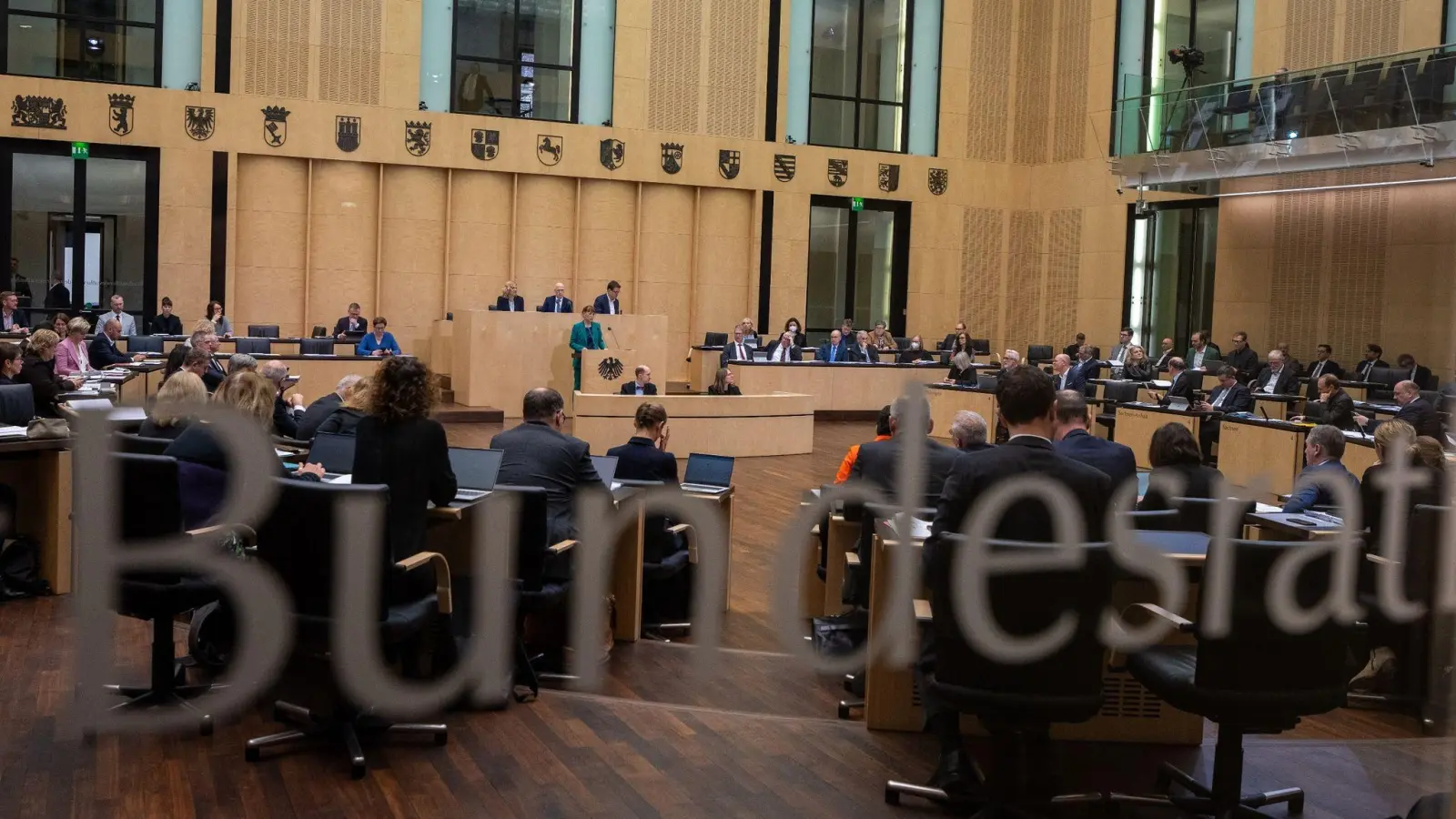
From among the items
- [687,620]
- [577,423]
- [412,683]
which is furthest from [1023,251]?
[412,683]

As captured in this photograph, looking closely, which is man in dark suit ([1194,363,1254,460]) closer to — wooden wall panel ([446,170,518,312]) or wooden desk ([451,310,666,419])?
wooden desk ([451,310,666,419])

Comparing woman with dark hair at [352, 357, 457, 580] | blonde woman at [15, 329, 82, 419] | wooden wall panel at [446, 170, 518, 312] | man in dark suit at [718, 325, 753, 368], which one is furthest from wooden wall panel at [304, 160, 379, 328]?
woman with dark hair at [352, 357, 457, 580]

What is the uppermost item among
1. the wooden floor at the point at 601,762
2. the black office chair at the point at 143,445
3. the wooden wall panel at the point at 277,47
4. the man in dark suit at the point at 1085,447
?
the wooden wall panel at the point at 277,47

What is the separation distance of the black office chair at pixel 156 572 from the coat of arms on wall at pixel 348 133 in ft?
42.7

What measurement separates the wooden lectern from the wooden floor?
9.11 meters

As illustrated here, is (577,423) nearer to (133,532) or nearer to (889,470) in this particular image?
(889,470)

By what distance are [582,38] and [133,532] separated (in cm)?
1460

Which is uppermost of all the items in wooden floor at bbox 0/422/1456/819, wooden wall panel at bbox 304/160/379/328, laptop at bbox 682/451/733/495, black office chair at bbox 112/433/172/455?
wooden wall panel at bbox 304/160/379/328

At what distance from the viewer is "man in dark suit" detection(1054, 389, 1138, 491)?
5480mm

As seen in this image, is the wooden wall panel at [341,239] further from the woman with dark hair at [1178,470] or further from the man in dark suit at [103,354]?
the woman with dark hair at [1178,470]

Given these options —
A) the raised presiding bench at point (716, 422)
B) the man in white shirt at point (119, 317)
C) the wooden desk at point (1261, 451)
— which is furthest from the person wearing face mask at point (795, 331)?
the man in white shirt at point (119, 317)

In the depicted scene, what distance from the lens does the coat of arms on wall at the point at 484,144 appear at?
1688 cm

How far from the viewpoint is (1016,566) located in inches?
132

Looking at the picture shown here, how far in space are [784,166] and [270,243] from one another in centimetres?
710
